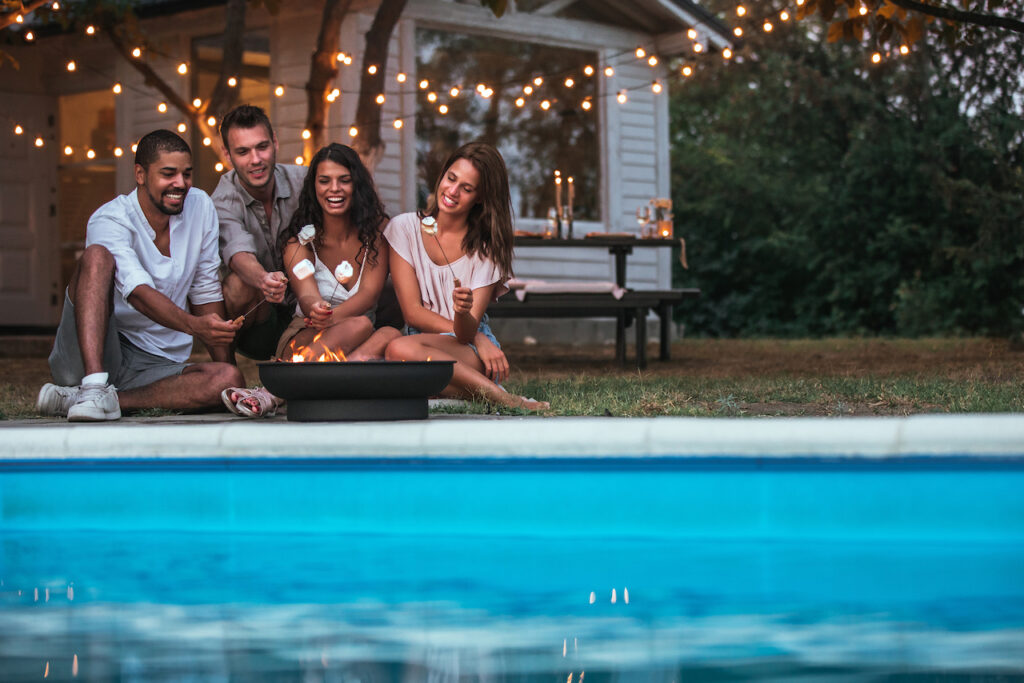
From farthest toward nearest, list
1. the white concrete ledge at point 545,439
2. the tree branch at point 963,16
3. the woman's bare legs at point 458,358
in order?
1. the tree branch at point 963,16
2. the woman's bare legs at point 458,358
3. the white concrete ledge at point 545,439

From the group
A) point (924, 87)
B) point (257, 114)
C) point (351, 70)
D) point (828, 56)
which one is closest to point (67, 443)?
point (257, 114)

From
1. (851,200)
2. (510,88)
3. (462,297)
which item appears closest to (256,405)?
(462,297)

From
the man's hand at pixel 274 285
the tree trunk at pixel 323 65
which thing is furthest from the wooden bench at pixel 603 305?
the man's hand at pixel 274 285

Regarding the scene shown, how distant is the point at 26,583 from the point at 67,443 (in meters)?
0.35

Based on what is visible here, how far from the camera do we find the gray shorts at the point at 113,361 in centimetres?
324

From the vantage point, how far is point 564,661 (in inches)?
73.8

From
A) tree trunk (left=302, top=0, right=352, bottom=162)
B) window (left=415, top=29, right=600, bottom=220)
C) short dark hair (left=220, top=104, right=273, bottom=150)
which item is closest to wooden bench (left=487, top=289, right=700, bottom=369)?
tree trunk (left=302, top=0, right=352, bottom=162)

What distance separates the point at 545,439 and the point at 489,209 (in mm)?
1262

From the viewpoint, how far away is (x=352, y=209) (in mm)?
3518

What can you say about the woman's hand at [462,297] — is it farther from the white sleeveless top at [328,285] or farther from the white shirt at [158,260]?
the white shirt at [158,260]

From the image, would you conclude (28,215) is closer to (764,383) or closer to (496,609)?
(764,383)

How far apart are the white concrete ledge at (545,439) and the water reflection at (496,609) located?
0.84 feet

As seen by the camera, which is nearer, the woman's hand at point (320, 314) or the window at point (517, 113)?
the woman's hand at point (320, 314)

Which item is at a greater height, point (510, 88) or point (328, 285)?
point (510, 88)
